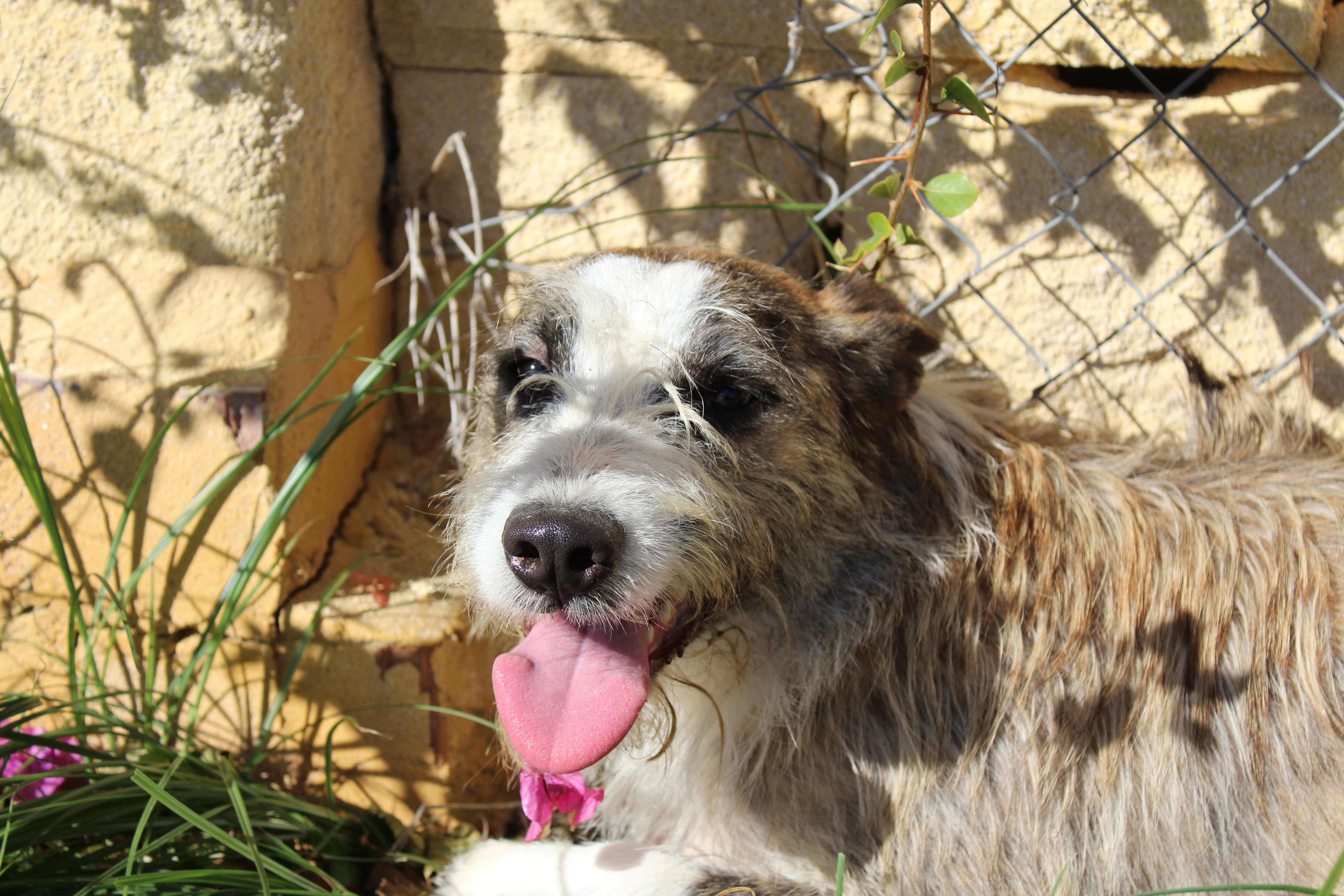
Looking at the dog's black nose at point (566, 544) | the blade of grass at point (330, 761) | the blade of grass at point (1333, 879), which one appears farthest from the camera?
the blade of grass at point (330, 761)

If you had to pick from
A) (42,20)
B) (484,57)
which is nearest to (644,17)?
(484,57)

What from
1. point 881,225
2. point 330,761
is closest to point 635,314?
point 881,225

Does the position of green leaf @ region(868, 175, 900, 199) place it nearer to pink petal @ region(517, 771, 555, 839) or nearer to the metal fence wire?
the metal fence wire

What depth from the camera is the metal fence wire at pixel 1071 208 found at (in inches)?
110

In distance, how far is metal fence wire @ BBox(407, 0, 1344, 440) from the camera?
280 centimetres

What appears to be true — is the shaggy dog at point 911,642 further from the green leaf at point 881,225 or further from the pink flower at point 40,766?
the pink flower at point 40,766

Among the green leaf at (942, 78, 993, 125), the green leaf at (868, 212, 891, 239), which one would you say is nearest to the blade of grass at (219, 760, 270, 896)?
the green leaf at (868, 212, 891, 239)

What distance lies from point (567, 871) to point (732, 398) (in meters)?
1.26

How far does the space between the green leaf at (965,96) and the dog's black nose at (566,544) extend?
1.23 meters

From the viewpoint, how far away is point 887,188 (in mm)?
2379

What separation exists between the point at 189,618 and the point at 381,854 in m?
0.86

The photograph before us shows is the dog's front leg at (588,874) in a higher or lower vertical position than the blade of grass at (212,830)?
lower

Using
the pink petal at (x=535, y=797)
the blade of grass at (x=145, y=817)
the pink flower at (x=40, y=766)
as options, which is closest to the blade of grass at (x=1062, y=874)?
the pink petal at (x=535, y=797)

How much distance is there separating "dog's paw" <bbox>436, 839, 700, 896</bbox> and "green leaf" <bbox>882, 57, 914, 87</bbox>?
1880 mm
